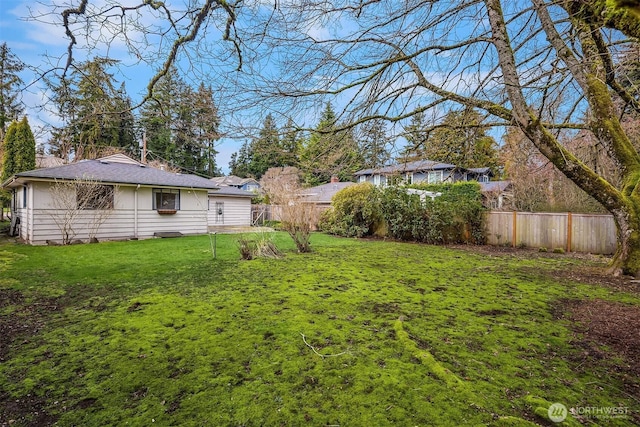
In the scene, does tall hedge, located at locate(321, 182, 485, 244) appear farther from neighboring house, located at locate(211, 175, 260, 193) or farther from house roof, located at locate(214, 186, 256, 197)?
neighboring house, located at locate(211, 175, 260, 193)

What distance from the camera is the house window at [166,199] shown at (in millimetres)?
12677

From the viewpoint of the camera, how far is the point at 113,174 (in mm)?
11781

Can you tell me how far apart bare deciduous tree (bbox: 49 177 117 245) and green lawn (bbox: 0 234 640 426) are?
5119 mm

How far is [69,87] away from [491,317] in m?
5.49

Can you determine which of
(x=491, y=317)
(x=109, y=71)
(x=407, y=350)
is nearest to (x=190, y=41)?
(x=109, y=71)

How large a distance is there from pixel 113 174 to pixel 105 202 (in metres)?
1.26

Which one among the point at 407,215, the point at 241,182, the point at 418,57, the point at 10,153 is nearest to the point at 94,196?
the point at 10,153

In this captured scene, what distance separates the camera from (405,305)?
13.5 ft

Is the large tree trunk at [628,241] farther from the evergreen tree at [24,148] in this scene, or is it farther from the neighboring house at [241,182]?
the neighboring house at [241,182]

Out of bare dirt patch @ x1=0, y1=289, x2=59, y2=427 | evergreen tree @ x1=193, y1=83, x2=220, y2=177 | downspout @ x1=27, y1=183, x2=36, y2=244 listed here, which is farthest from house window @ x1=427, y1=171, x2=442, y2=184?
downspout @ x1=27, y1=183, x2=36, y2=244

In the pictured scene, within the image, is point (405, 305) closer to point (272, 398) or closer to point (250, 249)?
point (272, 398)

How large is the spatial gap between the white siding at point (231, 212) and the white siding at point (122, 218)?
4.36m

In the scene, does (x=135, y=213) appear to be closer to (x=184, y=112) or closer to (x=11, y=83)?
(x=11, y=83)

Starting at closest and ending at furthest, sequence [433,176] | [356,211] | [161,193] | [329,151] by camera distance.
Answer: [329,151] → [433,176] → [161,193] → [356,211]
